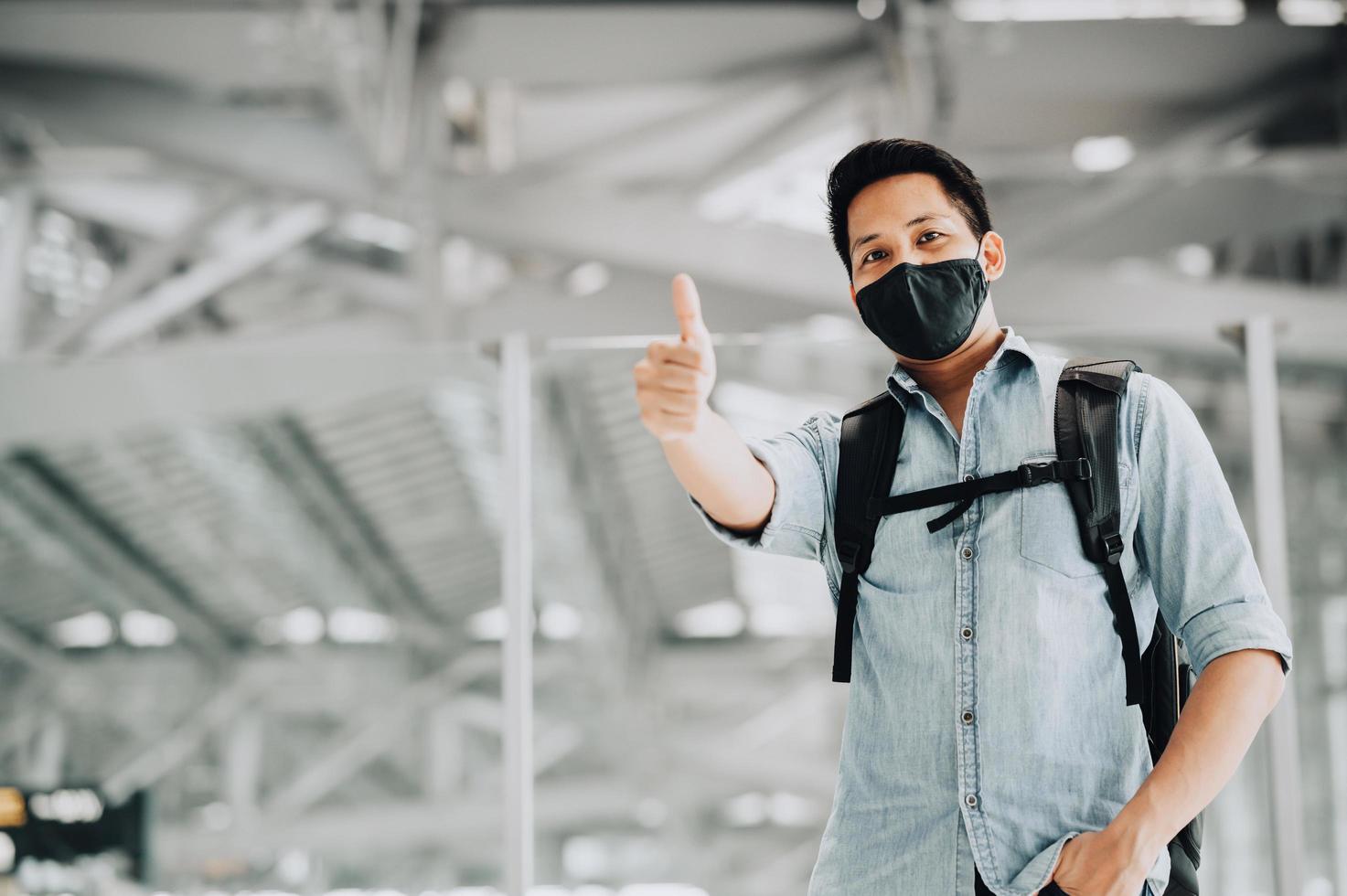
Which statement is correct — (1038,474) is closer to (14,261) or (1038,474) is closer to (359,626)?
(359,626)

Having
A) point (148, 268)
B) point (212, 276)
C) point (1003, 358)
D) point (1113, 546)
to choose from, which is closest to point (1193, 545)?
point (1113, 546)

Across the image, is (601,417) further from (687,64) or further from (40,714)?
(687,64)

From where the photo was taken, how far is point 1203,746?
1562 millimetres

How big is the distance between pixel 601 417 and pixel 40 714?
184cm

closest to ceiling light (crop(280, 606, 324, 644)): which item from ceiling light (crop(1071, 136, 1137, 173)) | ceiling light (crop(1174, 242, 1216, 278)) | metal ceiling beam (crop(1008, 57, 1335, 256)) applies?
metal ceiling beam (crop(1008, 57, 1335, 256))

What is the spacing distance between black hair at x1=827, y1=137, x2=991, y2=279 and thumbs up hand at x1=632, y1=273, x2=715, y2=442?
39 cm

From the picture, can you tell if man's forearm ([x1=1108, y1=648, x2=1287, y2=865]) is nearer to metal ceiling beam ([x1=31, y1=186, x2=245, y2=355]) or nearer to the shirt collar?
the shirt collar

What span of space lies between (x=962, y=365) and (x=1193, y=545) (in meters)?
0.40

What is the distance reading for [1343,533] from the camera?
10.3 ft

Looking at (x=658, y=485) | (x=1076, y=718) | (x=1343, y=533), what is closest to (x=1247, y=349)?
(x=1343, y=533)

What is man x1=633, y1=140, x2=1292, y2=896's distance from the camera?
1580 millimetres

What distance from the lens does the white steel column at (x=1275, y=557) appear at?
257 centimetres

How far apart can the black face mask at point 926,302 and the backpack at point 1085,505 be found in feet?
0.44

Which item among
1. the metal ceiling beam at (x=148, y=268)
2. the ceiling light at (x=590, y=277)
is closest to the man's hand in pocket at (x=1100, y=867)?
the metal ceiling beam at (x=148, y=268)
